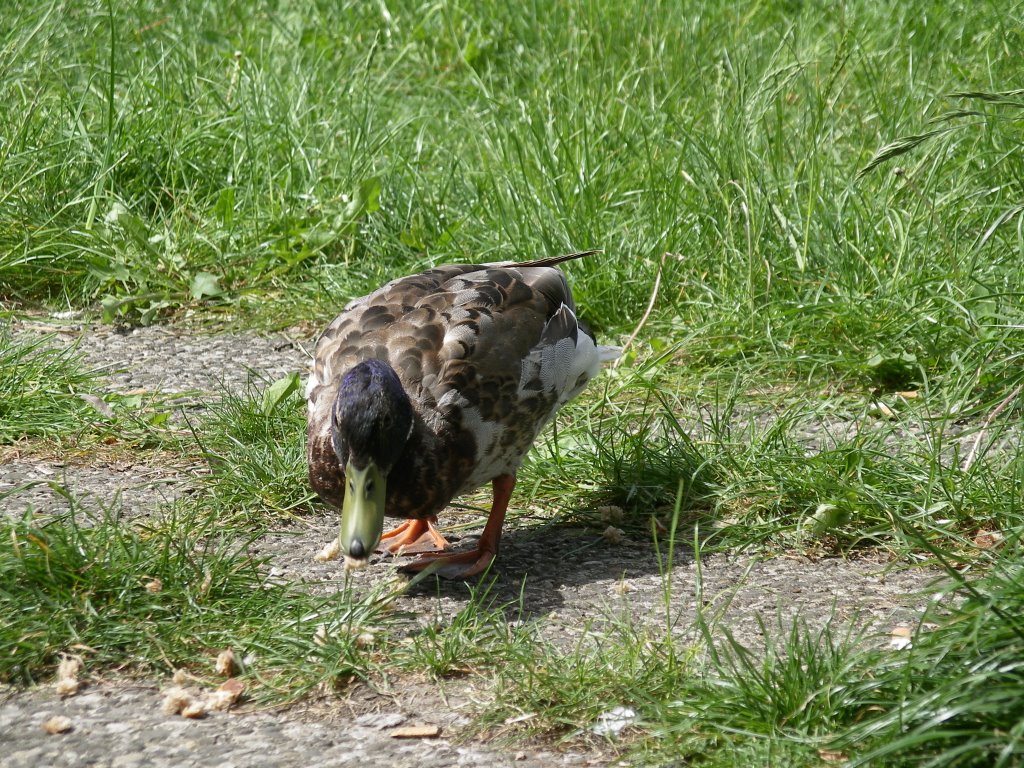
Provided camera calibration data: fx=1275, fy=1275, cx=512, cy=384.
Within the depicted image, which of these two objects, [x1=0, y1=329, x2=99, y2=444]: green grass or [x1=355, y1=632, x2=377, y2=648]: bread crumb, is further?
[x1=0, y1=329, x2=99, y2=444]: green grass

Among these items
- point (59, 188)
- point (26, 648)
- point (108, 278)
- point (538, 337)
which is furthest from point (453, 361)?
point (59, 188)

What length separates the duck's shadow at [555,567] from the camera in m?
3.63

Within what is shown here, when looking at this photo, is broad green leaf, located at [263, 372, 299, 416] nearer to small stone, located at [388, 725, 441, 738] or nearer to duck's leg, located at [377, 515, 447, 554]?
duck's leg, located at [377, 515, 447, 554]

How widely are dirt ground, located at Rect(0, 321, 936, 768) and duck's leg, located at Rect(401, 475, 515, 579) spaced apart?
55 mm

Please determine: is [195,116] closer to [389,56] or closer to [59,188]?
[59,188]

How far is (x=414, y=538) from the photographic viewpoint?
411 cm

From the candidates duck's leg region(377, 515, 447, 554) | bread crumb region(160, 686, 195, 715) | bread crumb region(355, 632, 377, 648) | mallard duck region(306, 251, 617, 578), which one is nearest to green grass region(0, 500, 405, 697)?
bread crumb region(355, 632, 377, 648)

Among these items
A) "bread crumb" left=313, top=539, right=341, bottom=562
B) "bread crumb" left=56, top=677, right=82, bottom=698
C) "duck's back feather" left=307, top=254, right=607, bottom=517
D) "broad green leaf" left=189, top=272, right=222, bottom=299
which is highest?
"duck's back feather" left=307, top=254, right=607, bottom=517

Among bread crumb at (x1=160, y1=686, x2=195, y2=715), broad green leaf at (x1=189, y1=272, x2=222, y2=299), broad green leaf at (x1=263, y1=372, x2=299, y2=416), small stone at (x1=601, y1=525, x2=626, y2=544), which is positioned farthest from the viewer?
broad green leaf at (x1=189, y1=272, x2=222, y2=299)

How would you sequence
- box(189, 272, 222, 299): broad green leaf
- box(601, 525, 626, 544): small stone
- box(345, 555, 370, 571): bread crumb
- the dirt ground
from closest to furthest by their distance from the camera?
the dirt ground
box(345, 555, 370, 571): bread crumb
box(601, 525, 626, 544): small stone
box(189, 272, 222, 299): broad green leaf

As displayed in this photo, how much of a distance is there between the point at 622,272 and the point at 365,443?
2.33 metres

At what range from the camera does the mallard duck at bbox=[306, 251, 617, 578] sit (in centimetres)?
338

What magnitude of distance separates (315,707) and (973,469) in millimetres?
2077

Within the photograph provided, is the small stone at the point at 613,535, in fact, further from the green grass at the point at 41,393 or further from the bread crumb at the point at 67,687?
the green grass at the point at 41,393
